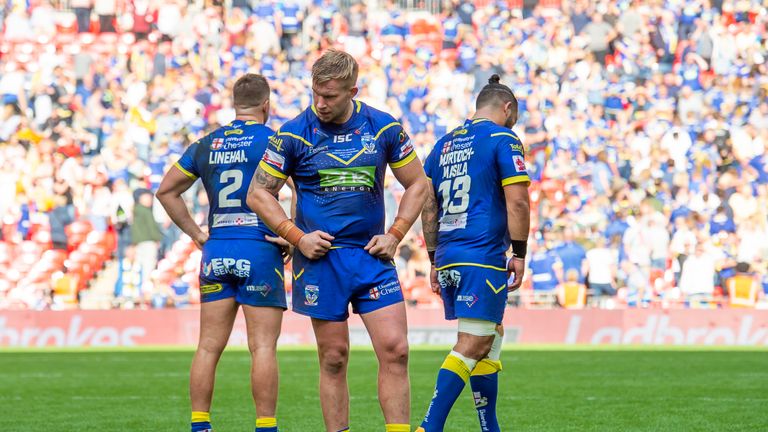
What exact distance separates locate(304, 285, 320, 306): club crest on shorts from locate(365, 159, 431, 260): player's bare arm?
1.21 feet

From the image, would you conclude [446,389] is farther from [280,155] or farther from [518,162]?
[280,155]

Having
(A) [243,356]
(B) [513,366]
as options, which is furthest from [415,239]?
(B) [513,366]

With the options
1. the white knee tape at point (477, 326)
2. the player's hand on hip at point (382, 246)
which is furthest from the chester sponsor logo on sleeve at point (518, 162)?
the player's hand on hip at point (382, 246)

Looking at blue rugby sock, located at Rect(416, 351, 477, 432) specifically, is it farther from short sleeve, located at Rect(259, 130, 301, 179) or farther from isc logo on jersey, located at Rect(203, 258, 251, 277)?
short sleeve, located at Rect(259, 130, 301, 179)

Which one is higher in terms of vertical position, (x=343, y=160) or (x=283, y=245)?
(x=343, y=160)

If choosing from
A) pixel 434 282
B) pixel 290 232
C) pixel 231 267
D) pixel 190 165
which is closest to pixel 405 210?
pixel 290 232

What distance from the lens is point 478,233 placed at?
7949mm

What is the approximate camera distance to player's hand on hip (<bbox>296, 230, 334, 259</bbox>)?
7.06 meters

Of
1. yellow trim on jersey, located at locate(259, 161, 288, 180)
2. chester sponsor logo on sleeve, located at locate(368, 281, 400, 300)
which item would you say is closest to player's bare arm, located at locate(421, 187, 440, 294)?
chester sponsor logo on sleeve, located at locate(368, 281, 400, 300)

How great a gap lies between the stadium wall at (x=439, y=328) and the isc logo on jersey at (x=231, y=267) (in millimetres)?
12804

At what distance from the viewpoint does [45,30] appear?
30.4 m

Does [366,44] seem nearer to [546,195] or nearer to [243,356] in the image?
[546,195]

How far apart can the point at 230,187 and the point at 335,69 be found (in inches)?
65.6

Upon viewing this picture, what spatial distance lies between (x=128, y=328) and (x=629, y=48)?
1304cm
